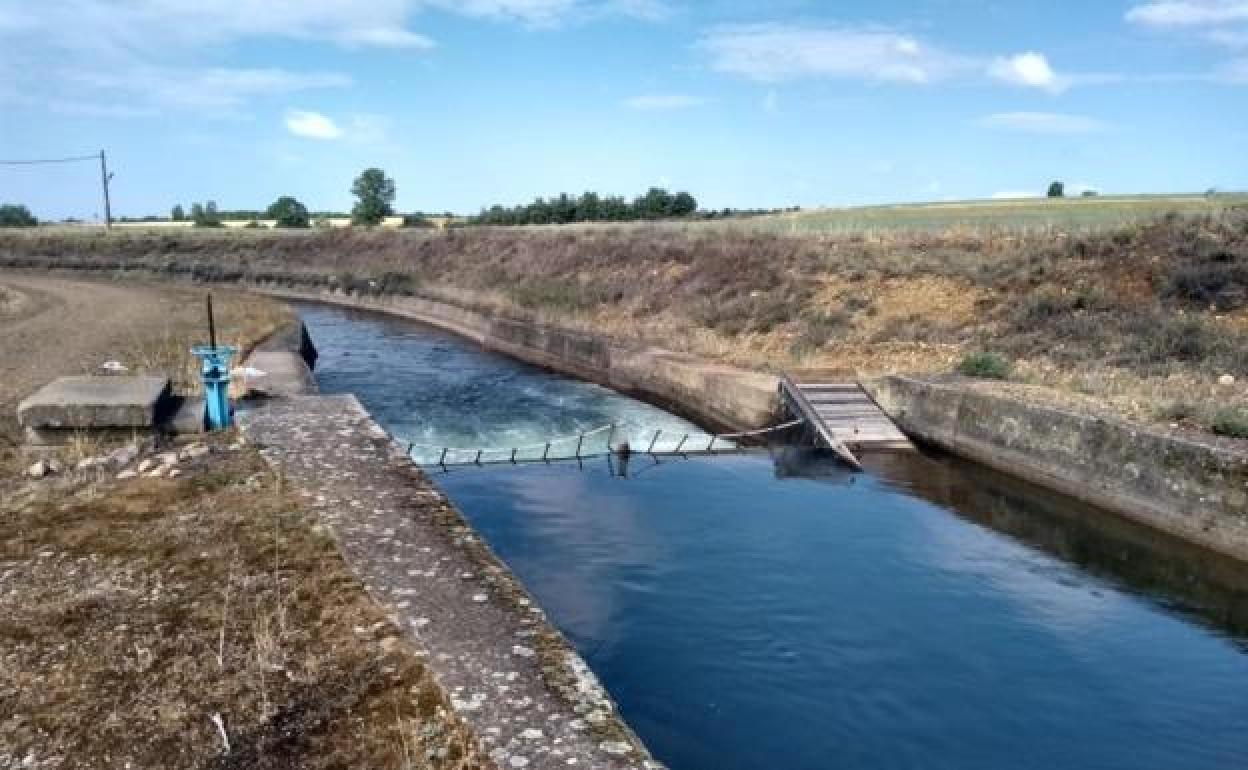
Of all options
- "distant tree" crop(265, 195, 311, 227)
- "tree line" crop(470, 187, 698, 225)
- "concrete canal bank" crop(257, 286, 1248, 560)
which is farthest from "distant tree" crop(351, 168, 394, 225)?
"concrete canal bank" crop(257, 286, 1248, 560)

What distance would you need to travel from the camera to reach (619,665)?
7.24 metres

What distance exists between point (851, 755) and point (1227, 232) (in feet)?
59.9

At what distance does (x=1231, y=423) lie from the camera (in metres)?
10.5

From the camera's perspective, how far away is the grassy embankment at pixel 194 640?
4.18 metres

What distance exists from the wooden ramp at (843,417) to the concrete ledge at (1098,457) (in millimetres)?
590

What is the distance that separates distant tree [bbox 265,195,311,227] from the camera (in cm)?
8865

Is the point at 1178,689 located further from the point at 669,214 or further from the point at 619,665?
the point at 669,214

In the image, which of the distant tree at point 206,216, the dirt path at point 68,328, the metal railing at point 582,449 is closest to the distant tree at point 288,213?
the distant tree at point 206,216

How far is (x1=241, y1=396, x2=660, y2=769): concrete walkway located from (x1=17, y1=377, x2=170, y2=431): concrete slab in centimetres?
142

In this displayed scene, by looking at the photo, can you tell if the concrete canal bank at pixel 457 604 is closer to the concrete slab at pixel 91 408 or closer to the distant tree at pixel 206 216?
the concrete slab at pixel 91 408

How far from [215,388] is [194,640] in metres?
5.59

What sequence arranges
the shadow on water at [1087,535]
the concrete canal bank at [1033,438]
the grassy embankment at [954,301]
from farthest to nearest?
1. the grassy embankment at [954,301]
2. the concrete canal bank at [1033,438]
3. the shadow on water at [1087,535]

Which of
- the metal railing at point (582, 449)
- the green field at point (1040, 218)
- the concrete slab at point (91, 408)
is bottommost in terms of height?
the metal railing at point (582, 449)

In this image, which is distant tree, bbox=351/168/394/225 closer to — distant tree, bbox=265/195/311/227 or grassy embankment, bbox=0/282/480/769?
distant tree, bbox=265/195/311/227
